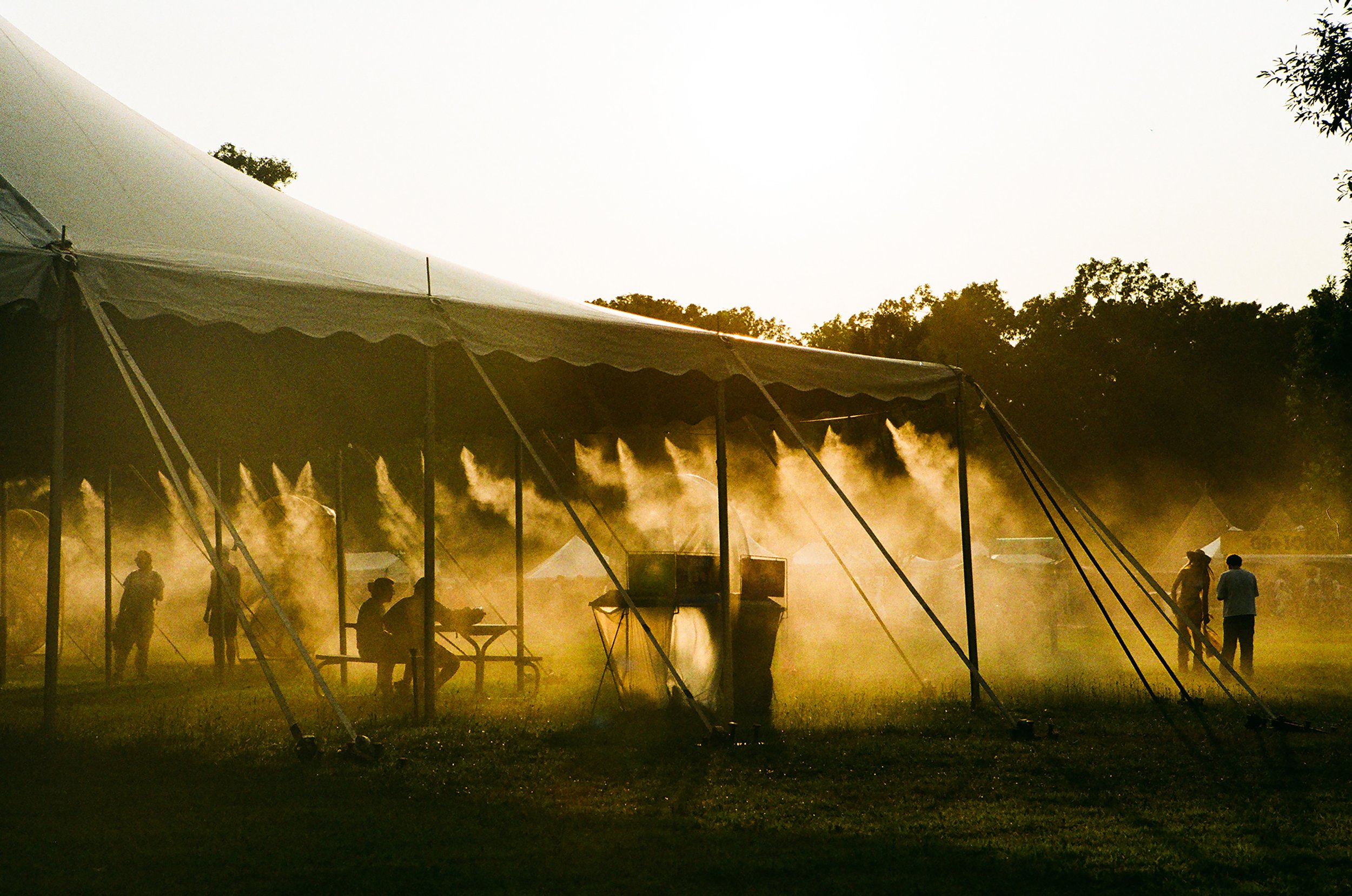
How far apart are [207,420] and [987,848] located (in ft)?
38.3

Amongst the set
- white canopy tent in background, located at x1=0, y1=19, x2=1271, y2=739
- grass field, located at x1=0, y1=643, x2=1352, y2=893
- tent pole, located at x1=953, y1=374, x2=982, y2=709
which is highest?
white canopy tent in background, located at x1=0, y1=19, x2=1271, y2=739

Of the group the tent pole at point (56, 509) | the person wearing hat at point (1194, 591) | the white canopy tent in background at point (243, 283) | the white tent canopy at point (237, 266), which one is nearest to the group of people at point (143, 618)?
the white canopy tent in background at point (243, 283)

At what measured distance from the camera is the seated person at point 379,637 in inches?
456

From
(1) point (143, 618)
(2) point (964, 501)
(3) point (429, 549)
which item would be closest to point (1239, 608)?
(2) point (964, 501)

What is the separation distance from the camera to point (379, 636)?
1181cm

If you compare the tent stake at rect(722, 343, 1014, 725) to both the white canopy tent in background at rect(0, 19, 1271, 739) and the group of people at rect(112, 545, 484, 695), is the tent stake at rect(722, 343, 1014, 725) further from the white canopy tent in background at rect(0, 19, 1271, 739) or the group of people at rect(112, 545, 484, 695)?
the group of people at rect(112, 545, 484, 695)

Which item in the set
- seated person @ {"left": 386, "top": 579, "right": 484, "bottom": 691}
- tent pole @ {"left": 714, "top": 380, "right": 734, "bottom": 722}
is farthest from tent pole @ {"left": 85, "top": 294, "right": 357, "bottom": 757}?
seated person @ {"left": 386, "top": 579, "right": 484, "bottom": 691}

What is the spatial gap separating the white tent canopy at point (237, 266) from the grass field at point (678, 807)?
8.76ft

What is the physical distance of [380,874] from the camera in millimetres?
4867

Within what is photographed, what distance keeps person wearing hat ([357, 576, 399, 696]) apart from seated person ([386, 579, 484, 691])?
75 mm

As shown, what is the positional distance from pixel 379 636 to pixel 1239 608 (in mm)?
9545

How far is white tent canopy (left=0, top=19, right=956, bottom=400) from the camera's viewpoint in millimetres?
7477

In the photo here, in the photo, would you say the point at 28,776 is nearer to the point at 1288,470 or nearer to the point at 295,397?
the point at 295,397

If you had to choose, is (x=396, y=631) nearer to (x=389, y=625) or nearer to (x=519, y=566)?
(x=389, y=625)
